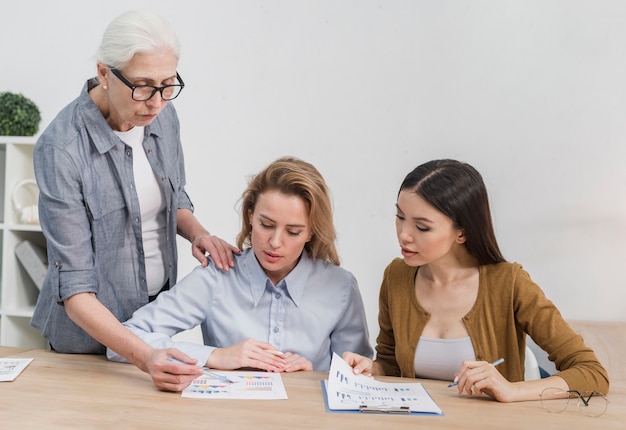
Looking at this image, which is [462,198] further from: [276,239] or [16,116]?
[16,116]

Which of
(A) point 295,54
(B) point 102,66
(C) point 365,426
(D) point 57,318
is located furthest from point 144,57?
(A) point 295,54

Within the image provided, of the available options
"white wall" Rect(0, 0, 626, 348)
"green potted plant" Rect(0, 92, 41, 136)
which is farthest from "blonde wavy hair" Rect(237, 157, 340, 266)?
"green potted plant" Rect(0, 92, 41, 136)

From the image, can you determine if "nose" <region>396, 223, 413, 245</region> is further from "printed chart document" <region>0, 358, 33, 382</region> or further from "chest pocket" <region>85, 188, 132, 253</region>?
"printed chart document" <region>0, 358, 33, 382</region>

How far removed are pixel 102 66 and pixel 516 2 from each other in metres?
1.91

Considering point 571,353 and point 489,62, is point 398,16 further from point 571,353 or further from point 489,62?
point 571,353

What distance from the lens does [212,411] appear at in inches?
57.7

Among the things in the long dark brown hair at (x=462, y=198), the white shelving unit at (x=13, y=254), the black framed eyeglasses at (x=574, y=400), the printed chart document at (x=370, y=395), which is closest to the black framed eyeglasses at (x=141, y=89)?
the long dark brown hair at (x=462, y=198)

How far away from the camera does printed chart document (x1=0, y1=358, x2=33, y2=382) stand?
1.67 meters

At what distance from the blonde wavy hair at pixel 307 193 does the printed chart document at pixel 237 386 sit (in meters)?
0.40

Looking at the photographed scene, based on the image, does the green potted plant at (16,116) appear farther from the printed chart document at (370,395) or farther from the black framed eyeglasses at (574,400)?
the black framed eyeglasses at (574,400)

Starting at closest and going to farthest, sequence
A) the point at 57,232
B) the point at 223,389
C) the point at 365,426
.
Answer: the point at 365,426, the point at 223,389, the point at 57,232

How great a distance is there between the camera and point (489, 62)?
→ 3057 mm

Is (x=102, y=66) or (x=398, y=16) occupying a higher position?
(x=398, y=16)

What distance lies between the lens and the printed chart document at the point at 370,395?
1.50m
